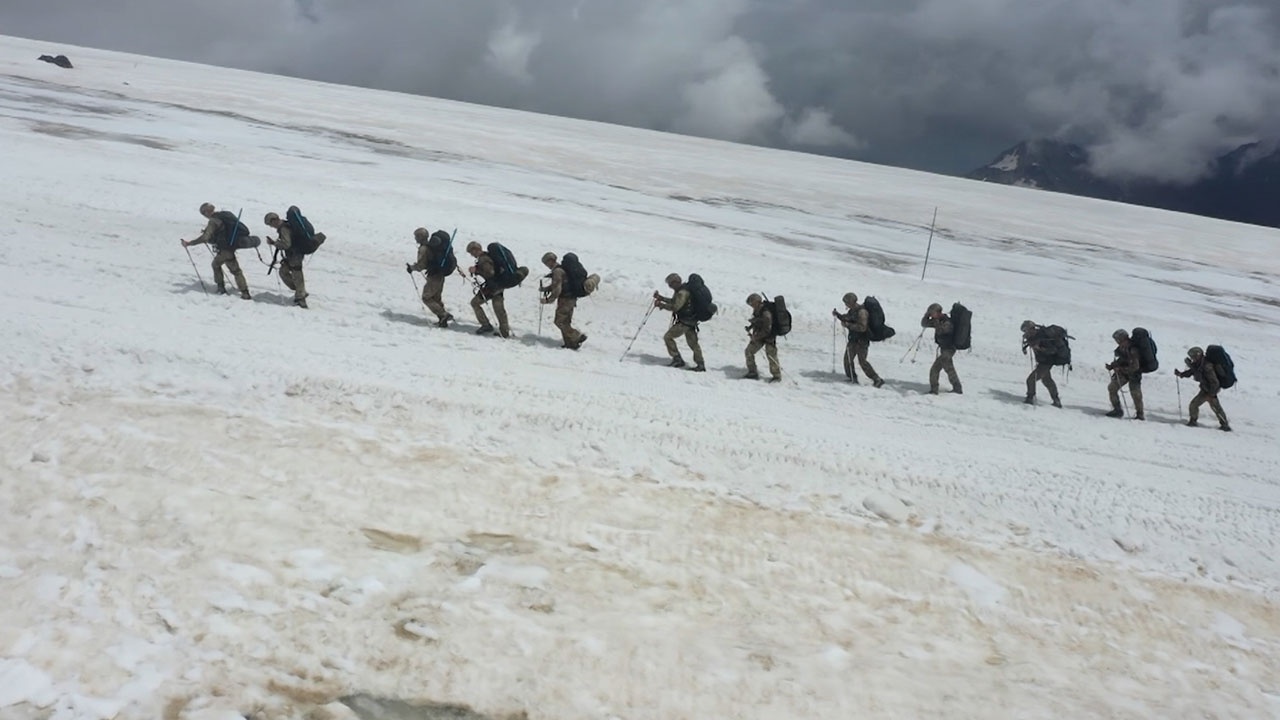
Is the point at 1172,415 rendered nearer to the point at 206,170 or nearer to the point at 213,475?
the point at 213,475

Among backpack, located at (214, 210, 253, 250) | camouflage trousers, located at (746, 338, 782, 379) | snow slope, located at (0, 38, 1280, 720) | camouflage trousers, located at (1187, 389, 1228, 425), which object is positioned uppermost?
backpack, located at (214, 210, 253, 250)

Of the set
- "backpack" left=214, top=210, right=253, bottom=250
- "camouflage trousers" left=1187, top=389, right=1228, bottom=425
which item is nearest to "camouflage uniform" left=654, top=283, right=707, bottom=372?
"backpack" left=214, top=210, right=253, bottom=250

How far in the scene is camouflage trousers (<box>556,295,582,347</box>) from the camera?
1363cm

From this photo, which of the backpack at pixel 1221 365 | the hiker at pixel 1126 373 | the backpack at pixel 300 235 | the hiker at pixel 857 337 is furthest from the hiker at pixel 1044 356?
the backpack at pixel 300 235

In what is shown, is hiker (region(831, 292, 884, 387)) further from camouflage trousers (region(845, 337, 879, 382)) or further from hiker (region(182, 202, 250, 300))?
hiker (region(182, 202, 250, 300))

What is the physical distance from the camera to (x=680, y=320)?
1369cm

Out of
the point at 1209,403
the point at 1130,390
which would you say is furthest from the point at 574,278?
the point at 1209,403

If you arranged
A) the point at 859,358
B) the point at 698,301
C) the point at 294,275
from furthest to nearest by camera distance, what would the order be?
the point at 859,358
the point at 294,275
the point at 698,301

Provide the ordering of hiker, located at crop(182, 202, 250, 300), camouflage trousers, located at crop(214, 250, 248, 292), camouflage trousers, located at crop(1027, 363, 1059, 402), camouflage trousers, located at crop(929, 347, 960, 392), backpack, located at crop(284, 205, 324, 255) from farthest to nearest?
camouflage trousers, located at crop(1027, 363, 1059, 402) → camouflage trousers, located at crop(929, 347, 960, 392) → camouflage trousers, located at crop(214, 250, 248, 292) → hiker, located at crop(182, 202, 250, 300) → backpack, located at crop(284, 205, 324, 255)

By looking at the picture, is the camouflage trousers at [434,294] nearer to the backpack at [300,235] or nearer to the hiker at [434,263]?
the hiker at [434,263]

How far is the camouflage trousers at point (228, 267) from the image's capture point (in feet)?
45.1

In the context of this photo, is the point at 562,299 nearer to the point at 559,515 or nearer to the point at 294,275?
the point at 294,275

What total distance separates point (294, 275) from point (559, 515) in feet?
27.3

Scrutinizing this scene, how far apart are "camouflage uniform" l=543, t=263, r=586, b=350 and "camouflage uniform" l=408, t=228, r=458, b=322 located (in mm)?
1336
